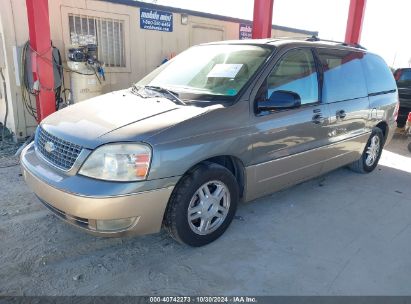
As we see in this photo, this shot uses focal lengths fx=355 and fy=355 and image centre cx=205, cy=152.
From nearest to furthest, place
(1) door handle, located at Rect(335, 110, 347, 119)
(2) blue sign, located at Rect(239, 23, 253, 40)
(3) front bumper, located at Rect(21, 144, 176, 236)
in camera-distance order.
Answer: (3) front bumper, located at Rect(21, 144, 176, 236), (1) door handle, located at Rect(335, 110, 347, 119), (2) blue sign, located at Rect(239, 23, 253, 40)

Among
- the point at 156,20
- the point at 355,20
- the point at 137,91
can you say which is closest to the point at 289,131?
the point at 137,91

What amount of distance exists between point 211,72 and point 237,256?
1.79 metres

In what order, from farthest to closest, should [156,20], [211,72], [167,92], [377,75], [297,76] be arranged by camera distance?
[156,20] < [377,75] < [297,76] < [211,72] < [167,92]

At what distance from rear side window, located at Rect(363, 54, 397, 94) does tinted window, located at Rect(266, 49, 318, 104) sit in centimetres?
139

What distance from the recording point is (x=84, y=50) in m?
6.34

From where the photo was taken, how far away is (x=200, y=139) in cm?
281

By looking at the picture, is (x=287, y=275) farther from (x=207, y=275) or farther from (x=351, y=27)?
(x=351, y=27)

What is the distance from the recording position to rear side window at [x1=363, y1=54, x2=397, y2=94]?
4.85 meters

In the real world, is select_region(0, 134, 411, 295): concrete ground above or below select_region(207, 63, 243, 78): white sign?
below

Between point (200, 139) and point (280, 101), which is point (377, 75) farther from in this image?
point (200, 139)

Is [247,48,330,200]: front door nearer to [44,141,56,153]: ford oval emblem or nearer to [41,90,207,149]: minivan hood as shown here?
[41,90,207,149]: minivan hood

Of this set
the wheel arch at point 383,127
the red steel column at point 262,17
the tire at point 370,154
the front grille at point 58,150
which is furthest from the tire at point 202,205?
the red steel column at point 262,17

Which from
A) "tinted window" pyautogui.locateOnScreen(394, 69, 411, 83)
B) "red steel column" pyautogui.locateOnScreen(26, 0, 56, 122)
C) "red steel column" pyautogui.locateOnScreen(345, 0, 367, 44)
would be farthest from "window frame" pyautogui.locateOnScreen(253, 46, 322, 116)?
"red steel column" pyautogui.locateOnScreen(345, 0, 367, 44)

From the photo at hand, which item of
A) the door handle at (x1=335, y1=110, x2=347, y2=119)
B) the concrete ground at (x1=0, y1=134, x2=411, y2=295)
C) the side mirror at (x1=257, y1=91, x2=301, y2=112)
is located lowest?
the concrete ground at (x1=0, y1=134, x2=411, y2=295)
